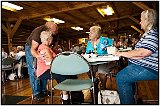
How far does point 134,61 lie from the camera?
2242mm

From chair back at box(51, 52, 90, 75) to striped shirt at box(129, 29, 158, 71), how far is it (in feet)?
1.81

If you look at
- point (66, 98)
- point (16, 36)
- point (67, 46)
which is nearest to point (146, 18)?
point (66, 98)

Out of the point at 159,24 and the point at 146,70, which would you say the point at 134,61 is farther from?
the point at 159,24

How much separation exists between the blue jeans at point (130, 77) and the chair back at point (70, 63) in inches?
16.0

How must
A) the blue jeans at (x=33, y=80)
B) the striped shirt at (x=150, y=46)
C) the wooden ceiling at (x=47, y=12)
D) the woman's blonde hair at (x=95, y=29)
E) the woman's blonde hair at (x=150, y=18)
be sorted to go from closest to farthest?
1. the striped shirt at (x=150, y=46)
2. the woman's blonde hair at (x=150, y=18)
3. the woman's blonde hair at (x=95, y=29)
4. the blue jeans at (x=33, y=80)
5. the wooden ceiling at (x=47, y=12)

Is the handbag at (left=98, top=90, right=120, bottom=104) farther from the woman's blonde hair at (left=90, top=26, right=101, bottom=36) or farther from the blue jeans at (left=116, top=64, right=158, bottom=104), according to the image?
the woman's blonde hair at (left=90, top=26, right=101, bottom=36)

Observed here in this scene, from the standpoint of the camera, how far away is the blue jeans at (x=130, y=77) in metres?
2.17

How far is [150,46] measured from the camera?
207cm

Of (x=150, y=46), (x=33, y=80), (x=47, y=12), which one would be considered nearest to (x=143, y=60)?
(x=150, y=46)

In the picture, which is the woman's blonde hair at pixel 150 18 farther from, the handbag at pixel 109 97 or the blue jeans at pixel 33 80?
the blue jeans at pixel 33 80

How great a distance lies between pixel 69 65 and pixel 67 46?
18469 mm

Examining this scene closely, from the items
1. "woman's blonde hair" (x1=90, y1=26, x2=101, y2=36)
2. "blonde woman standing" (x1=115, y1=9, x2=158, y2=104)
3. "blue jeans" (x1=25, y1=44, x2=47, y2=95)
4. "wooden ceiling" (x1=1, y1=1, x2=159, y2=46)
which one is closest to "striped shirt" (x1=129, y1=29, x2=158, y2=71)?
"blonde woman standing" (x1=115, y1=9, x2=158, y2=104)

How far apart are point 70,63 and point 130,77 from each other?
24.3 inches

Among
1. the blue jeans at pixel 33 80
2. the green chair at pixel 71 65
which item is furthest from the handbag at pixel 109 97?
the blue jeans at pixel 33 80
